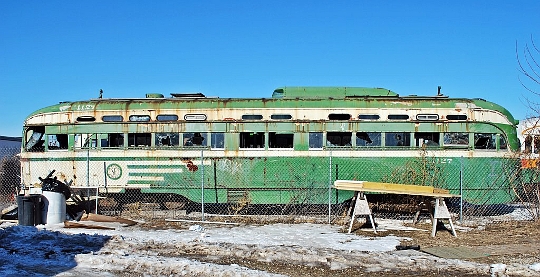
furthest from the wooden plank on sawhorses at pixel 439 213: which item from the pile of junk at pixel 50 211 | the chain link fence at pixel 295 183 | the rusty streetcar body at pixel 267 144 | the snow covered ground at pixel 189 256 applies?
the pile of junk at pixel 50 211

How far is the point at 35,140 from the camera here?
587 inches

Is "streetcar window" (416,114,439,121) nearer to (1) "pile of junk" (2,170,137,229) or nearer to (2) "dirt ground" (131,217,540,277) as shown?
(2) "dirt ground" (131,217,540,277)

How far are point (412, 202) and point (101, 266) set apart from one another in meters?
8.45

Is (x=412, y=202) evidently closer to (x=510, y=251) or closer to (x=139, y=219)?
(x=510, y=251)

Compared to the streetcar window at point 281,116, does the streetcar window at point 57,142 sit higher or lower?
lower

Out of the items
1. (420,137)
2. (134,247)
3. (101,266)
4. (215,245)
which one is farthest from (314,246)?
(420,137)

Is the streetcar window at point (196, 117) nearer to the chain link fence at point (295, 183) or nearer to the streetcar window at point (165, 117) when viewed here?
the streetcar window at point (165, 117)

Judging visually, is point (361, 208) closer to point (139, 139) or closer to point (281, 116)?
point (281, 116)

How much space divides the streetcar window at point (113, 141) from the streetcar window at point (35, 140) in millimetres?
1863

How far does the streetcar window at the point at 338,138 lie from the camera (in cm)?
1423

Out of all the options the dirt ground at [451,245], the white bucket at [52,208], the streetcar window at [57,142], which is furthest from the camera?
the streetcar window at [57,142]

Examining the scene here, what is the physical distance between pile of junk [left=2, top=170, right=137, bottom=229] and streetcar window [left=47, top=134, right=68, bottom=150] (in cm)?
187

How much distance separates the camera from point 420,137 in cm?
1424

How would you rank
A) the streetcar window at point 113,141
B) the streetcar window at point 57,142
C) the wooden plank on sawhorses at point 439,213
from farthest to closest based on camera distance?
the streetcar window at point 57,142 → the streetcar window at point 113,141 → the wooden plank on sawhorses at point 439,213
